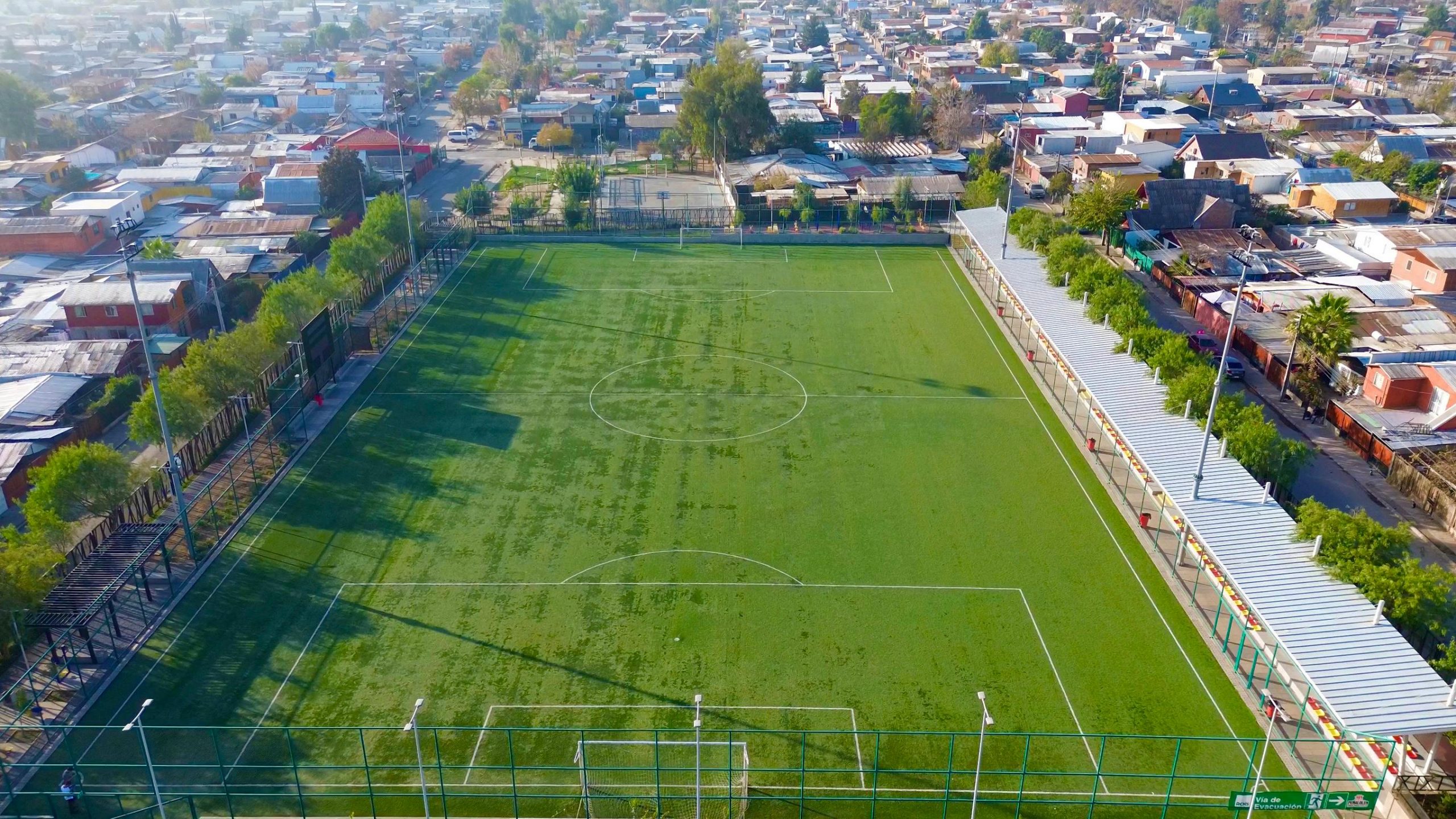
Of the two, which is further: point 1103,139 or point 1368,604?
point 1103,139

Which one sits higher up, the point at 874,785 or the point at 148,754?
the point at 148,754

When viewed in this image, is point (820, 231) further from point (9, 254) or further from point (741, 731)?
point (9, 254)

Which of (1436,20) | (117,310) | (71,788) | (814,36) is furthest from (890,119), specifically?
(1436,20)

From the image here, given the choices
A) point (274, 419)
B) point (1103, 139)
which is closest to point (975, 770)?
point (274, 419)

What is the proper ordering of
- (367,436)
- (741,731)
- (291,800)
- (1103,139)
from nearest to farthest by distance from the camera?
(291,800), (741,731), (367,436), (1103,139)

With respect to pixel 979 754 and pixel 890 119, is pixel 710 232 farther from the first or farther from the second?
pixel 979 754

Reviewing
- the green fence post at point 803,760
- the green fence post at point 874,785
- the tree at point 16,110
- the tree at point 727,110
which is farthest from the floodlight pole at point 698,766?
the tree at point 16,110

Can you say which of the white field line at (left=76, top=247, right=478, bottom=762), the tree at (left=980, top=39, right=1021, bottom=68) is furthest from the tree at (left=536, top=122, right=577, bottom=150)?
the tree at (left=980, top=39, right=1021, bottom=68)
